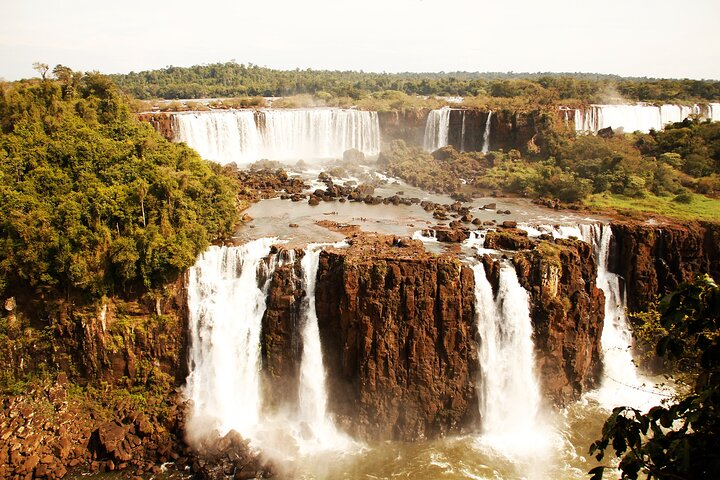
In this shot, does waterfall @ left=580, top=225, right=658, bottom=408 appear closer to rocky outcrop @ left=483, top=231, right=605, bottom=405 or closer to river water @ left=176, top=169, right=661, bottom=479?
river water @ left=176, top=169, right=661, bottom=479

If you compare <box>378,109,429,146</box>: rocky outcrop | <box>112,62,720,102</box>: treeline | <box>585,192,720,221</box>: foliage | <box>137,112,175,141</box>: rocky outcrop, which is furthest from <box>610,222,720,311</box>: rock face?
<box>137,112,175,141</box>: rocky outcrop

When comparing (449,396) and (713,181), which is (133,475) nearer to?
(449,396)

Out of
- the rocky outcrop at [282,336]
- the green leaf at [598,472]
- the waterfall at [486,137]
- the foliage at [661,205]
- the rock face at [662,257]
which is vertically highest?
the waterfall at [486,137]

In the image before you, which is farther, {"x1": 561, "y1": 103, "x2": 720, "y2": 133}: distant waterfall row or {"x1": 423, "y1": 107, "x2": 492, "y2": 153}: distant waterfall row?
{"x1": 561, "y1": 103, "x2": 720, "y2": 133}: distant waterfall row

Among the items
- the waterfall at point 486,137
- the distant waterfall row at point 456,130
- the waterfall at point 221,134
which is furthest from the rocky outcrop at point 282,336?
the distant waterfall row at point 456,130

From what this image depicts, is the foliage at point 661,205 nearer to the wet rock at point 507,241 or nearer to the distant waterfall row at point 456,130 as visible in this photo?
the wet rock at point 507,241

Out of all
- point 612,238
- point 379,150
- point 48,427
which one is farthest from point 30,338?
point 379,150
